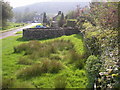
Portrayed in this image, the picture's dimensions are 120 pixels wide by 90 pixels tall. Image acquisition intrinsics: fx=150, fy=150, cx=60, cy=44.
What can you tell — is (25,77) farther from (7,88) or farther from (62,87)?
(62,87)

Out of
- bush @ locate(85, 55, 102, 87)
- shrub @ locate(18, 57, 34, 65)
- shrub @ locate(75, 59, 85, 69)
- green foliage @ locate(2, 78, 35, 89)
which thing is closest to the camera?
bush @ locate(85, 55, 102, 87)

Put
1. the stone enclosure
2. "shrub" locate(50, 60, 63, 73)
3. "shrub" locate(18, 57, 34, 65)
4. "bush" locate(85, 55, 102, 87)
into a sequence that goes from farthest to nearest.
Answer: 1. the stone enclosure
2. "shrub" locate(18, 57, 34, 65)
3. "shrub" locate(50, 60, 63, 73)
4. "bush" locate(85, 55, 102, 87)

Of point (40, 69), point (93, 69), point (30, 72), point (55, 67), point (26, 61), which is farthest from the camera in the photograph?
point (26, 61)

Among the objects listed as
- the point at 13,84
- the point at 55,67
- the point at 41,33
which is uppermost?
the point at 41,33

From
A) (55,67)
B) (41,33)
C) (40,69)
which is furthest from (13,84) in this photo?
(41,33)

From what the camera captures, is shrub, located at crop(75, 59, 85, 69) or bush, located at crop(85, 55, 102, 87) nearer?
bush, located at crop(85, 55, 102, 87)

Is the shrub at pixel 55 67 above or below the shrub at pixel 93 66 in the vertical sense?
below

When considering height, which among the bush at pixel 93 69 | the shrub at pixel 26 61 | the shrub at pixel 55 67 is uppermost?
the bush at pixel 93 69

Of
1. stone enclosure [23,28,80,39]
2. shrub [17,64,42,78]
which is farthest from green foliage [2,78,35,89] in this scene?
stone enclosure [23,28,80,39]

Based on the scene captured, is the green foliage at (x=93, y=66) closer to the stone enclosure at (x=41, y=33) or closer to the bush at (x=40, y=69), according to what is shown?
the bush at (x=40, y=69)

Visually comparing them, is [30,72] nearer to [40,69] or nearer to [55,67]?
[40,69]

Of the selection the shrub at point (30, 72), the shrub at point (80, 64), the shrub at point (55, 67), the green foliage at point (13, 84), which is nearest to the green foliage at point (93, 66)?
the shrub at point (80, 64)

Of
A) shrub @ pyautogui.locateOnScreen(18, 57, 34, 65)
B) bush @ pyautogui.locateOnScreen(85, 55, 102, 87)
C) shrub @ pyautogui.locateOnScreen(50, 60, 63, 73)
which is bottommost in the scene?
shrub @ pyautogui.locateOnScreen(18, 57, 34, 65)

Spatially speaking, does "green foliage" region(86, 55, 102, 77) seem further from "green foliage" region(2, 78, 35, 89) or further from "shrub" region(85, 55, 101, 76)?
"green foliage" region(2, 78, 35, 89)
